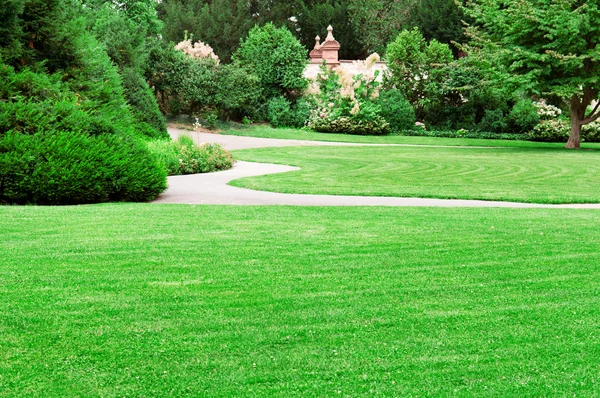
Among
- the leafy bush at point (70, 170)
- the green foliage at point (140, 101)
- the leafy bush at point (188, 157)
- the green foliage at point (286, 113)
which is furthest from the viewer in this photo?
the green foliage at point (286, 113)

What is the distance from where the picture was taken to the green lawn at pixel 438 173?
12.1 metres

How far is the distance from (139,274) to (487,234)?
400 cm

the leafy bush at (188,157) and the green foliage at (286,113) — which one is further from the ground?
the green foliage at (286,113)

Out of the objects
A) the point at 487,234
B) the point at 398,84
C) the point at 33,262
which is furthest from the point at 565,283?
the point at 398,84

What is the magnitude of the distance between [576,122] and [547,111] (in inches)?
240

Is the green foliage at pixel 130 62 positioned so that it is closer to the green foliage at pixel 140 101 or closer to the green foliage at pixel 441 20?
the green foliage at pixel 140 101

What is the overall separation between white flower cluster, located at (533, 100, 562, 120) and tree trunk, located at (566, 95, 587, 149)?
18.8 ft

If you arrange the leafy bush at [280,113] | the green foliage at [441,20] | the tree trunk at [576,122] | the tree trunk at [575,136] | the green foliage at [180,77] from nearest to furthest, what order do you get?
the tree trunk at [576,122]
the tree trunk at [575,136]
the green foliage at [180,77]
the leafy bush at [280,113]
the green foliage at [441,20]

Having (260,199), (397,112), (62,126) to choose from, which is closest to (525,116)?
(397,112)

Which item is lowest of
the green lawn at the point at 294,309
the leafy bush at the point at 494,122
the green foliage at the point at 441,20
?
the green lawn at the point at 294,309

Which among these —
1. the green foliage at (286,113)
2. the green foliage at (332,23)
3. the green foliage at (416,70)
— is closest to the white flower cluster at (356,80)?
the green foliage at (416,70)

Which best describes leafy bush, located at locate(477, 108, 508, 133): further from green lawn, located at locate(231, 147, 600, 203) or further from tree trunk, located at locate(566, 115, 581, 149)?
green lawn, located at locate(231, 147, 600, 203)

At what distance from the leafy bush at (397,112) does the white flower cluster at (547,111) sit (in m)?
5.79

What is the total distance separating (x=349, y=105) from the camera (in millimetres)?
30953
